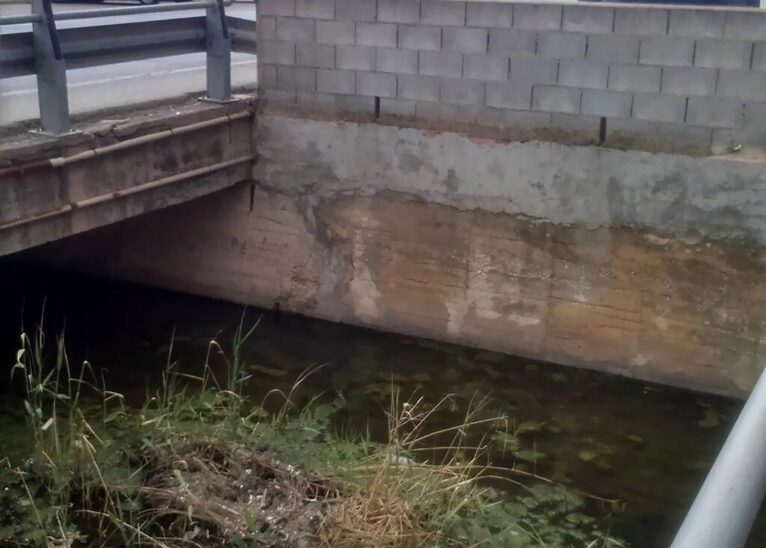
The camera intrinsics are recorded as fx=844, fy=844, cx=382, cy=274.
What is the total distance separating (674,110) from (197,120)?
3.46 meters

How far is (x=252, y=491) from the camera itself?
420 cm

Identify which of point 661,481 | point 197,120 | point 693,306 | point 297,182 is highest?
point 197,120

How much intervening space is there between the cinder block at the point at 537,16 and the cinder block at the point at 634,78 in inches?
20.2

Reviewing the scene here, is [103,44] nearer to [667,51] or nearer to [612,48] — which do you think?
[612,48]

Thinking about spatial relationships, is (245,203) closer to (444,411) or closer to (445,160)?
(445,160)

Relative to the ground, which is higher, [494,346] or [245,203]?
[245,203]

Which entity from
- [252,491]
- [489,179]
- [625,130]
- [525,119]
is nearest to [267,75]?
[489,179]

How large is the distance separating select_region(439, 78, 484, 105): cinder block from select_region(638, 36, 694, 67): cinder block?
45.8 inches

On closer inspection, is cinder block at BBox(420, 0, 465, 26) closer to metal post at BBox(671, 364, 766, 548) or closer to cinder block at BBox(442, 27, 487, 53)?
cinder block at BBox(442, 27, 487, 53)

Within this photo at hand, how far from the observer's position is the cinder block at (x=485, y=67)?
607 cm

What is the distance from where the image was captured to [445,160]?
6453 mm

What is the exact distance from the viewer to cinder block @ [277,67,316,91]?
22.3ft

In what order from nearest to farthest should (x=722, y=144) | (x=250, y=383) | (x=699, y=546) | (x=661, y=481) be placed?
(x=699, y=546) → (x=661, y=481) → (x=722, y=144) → (x=250, y=383)

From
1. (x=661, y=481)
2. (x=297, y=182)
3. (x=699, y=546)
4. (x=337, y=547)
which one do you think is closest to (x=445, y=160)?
(x=297, y=182)
